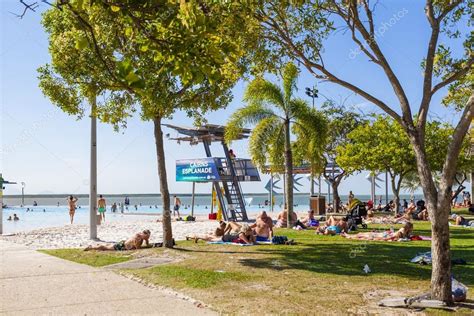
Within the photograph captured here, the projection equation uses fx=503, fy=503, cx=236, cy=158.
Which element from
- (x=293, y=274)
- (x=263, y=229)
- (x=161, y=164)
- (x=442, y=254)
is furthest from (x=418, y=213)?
(x=442, y=254)

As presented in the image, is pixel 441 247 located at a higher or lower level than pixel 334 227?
Result: higher

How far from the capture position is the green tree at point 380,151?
29969 millimetres

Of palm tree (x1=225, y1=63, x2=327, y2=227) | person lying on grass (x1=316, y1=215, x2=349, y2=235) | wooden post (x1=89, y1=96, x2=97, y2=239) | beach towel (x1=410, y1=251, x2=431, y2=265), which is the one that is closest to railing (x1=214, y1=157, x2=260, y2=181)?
palm tree (x1=225, y1=63, x2=327, y2=227)

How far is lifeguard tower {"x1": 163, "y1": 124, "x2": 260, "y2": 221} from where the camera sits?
27.4 metres

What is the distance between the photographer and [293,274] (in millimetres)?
9789

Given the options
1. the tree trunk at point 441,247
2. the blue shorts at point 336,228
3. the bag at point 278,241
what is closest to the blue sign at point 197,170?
the blue shorts at point 336,228

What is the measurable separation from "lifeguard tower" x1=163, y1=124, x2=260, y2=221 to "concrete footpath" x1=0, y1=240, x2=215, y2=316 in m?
16.7

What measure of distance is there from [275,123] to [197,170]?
670 cm

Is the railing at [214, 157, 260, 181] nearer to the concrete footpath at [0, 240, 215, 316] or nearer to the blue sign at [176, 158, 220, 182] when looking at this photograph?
the blue sign at [176, 158, 220, 182]

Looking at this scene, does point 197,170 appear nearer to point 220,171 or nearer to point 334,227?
point 220,171

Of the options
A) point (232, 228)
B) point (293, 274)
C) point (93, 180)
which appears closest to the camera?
point (293, 274)

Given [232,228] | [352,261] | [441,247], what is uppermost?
[441,247]

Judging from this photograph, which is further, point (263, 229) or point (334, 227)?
point (334, 227)

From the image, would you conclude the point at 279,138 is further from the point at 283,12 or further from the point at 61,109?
the point at 283,12
